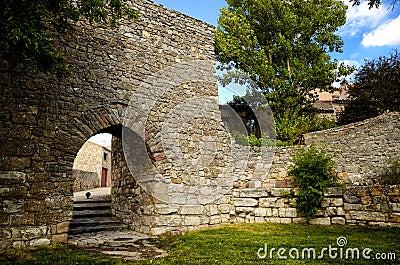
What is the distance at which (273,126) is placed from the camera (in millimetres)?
13688

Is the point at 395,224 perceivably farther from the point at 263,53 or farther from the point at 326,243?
the point at 263,53

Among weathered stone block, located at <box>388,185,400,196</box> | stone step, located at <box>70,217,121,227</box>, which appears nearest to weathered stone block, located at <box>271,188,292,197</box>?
weathered stone block, located at <box>388,185,400,196</box>

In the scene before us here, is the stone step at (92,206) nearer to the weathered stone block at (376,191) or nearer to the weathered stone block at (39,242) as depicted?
the weathered stone block at (39,242)

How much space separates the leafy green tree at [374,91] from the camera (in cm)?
1552

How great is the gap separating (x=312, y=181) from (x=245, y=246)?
2994 mm

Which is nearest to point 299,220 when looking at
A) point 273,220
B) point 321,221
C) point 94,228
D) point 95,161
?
point 321,221

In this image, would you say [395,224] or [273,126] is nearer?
[395,224]

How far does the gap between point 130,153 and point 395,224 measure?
21.3ft

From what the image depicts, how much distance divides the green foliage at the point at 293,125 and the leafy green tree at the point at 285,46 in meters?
0.56

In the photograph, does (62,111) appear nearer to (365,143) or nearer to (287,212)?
(287,212)

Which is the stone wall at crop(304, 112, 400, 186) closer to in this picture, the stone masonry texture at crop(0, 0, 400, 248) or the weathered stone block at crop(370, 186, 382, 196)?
the stone masonry texture at crop(0, 0, 400, 248)

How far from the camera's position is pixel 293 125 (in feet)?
45.1

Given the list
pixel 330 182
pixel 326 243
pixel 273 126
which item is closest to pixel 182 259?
pixel 326 243

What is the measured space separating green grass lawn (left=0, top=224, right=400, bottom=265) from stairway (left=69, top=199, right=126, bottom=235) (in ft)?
6.98
